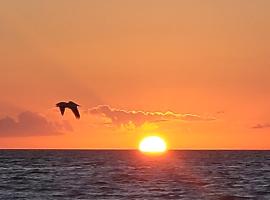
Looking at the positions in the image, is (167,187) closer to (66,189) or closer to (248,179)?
(66,189)

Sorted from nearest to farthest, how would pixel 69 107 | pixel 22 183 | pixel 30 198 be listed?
pixel 69 107 < pixel 30 198 < pixel 22 183

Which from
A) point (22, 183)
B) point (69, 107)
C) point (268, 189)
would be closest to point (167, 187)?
point (268, 189)

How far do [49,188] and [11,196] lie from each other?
776 centimetres

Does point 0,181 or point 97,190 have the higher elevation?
point 0,181

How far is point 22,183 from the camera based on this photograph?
66438 mm

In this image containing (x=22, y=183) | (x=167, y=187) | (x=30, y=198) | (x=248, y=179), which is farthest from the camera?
(x=248, y=179)

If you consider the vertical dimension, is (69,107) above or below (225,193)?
below

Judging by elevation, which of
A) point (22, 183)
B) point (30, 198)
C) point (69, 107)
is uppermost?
point (22, 183)

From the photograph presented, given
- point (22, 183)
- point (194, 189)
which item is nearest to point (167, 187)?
point (194, 189)

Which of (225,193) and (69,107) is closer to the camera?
(69,107)

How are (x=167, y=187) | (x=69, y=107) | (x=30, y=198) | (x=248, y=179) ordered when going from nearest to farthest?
(x=69, y=107), (x=30, y=198), (x=167, y=187), (x=248, y=179)

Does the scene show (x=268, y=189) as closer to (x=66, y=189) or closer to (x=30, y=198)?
(x=66, y=189)

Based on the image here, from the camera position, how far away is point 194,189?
2319 inches

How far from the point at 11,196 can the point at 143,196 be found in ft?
31.0
